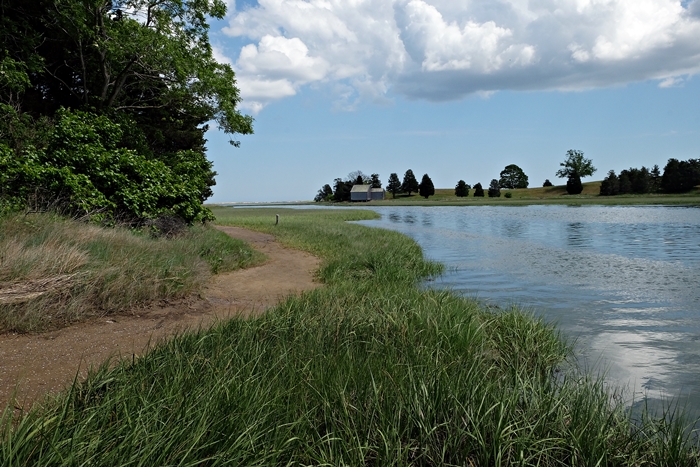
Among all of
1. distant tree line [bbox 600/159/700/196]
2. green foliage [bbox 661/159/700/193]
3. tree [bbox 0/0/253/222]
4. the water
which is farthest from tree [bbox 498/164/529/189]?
tree [bbox 0/0/253/222]

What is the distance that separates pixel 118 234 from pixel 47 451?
933 cm

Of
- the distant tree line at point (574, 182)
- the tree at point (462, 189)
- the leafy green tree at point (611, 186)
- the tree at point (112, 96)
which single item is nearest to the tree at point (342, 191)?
the distant tree line at point (574, 182)

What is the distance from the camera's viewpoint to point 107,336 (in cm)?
690

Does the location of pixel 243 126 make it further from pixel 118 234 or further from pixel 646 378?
pixel 646 378

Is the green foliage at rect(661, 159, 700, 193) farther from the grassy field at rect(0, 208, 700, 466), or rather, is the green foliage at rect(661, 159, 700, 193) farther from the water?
the grassy field at rect(0, 208, 700, 466)

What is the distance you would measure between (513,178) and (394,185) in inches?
1635

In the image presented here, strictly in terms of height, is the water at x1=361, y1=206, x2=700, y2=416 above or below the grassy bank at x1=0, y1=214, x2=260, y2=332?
below

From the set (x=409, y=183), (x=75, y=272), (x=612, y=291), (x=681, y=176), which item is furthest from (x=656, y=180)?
(x=75, y=272)

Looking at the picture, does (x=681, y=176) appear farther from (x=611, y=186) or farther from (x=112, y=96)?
(x=112, y=96)

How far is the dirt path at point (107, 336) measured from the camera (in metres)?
5.19

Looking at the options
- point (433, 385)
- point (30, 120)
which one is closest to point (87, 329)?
point (433, 385)

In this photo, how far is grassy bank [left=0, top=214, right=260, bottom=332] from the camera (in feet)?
23.3

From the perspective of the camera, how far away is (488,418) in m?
3.71

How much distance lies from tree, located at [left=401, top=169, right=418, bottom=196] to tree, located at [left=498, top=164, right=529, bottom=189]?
33768mm
